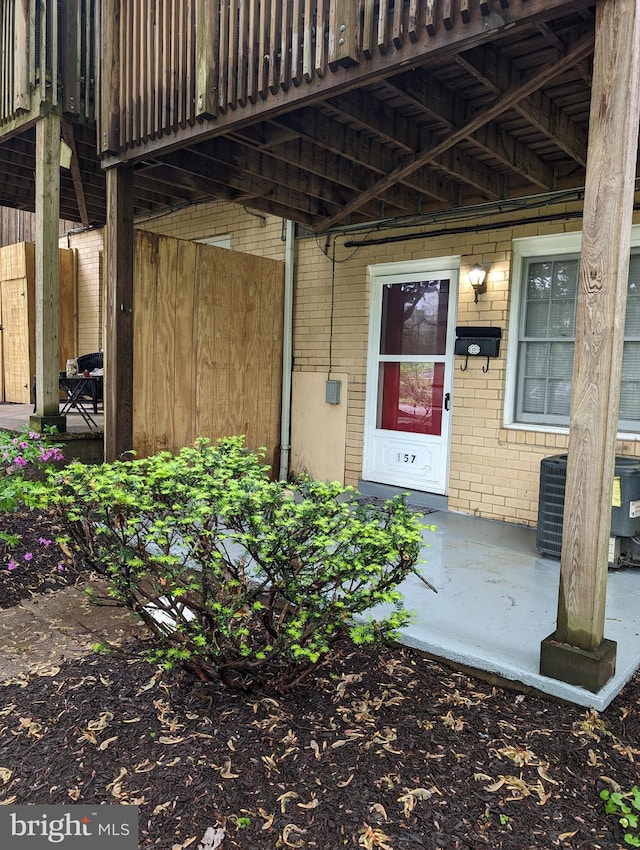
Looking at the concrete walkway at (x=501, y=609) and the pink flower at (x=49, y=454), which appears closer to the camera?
the concrete walkway at (x=501, y=609)

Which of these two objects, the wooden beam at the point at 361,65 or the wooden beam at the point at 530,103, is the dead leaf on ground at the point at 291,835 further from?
the wooden beam at the point at 530,103

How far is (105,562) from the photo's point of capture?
90.4 inches

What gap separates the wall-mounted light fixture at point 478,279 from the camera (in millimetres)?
5002

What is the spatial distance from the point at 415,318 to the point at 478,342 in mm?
830

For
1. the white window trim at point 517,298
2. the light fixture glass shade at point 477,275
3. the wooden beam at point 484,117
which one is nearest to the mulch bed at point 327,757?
the white window trim at point 517,298

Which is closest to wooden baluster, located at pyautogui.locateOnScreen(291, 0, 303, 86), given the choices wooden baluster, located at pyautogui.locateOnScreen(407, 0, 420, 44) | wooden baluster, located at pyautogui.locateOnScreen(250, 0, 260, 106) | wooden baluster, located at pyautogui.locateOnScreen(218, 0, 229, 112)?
wooden baluster, located at pyautogui.locateOnScreen(250, 0, 260, 106)

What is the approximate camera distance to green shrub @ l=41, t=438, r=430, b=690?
7.20 feet

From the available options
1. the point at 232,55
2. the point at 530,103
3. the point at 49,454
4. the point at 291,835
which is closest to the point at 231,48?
the point at 232,55

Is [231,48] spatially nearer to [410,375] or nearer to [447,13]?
[447,13]

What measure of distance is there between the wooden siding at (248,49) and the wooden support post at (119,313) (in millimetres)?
356

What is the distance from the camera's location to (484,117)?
3.56 m

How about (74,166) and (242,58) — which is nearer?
(242,58)

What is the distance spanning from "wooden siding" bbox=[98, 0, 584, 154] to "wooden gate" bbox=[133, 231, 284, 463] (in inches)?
44.3

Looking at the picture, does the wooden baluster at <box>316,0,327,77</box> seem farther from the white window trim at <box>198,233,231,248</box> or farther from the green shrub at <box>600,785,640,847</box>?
the white window trim at <box>198,233,231,248</box>
